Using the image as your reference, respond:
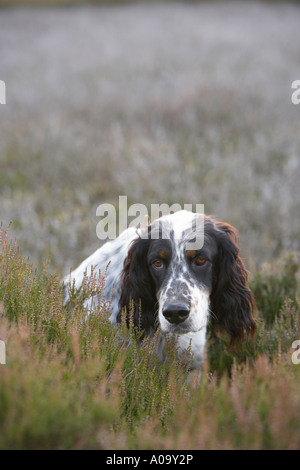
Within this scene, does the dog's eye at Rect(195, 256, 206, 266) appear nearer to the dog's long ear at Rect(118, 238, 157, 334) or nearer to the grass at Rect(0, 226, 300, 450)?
the dog's long ear at Rect(118, 238, 157, 334)

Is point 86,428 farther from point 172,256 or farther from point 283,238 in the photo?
point 283,238

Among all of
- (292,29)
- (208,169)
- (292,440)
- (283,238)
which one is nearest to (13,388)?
(292,440)

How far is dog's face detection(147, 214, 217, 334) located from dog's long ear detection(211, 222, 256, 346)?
12cm

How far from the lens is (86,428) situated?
1.95 meters

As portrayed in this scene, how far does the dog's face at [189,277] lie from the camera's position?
10.5 feet

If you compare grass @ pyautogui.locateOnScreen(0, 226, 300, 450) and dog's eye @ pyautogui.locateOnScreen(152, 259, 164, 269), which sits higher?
dog's eye @ pyautogui.locateOnScreen(152, 259, 164, 269)

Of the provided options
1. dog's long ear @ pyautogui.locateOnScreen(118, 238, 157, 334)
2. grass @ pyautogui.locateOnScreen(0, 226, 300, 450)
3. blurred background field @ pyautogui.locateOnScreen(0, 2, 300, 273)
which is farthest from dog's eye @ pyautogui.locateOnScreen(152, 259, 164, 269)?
blurred background field @ pyautogui.locateOnScreen(0, 2, 300, 273)

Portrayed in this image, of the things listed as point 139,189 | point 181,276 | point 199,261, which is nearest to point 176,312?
point 181,276

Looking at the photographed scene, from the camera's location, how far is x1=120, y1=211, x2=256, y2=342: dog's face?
10.5 feet

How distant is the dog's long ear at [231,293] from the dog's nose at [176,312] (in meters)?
0.65

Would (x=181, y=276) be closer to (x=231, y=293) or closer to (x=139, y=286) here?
(x=139, y=286)

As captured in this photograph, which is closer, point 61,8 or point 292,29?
point 292,29

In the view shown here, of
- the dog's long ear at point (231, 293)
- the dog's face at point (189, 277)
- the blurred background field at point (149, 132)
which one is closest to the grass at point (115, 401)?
the dog's face at point (189, 277)

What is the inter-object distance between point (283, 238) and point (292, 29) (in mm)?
14782
